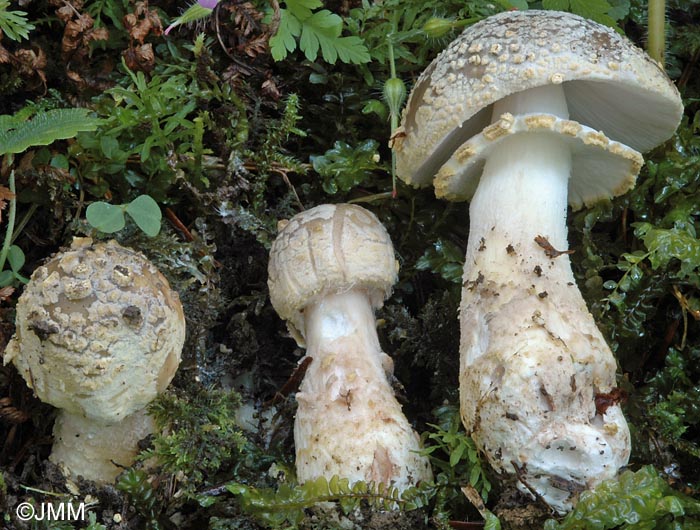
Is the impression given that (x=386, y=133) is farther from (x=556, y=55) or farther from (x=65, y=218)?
(x=65, y=218)

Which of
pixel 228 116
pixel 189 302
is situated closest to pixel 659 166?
pixel 228 116

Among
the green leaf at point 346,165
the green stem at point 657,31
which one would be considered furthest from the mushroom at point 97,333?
the green stem at point 657,31

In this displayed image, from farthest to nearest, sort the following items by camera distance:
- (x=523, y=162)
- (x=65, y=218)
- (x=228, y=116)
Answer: (x=228, y=116) < (x=65, y=218) < (x=523, y=162)

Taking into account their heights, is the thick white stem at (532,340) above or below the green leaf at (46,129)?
below

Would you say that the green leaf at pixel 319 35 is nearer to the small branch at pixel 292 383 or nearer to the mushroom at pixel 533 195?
the mushroom at pixel 533 195

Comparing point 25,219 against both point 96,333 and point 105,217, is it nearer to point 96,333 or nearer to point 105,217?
point 105,217

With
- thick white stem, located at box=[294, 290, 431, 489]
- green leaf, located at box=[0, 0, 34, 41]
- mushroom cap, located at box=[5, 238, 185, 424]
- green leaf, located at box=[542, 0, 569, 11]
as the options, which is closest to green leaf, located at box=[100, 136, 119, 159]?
green leaf, located at box=[0, 0, 34, 41]

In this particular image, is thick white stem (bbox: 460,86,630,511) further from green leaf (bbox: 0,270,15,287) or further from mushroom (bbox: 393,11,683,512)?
green leaf (bbox: 0,270,15,287)
